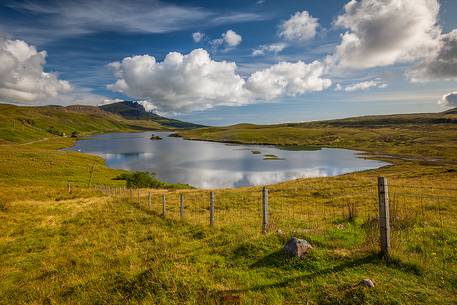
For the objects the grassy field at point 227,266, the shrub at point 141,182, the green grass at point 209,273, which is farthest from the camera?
the shrub at point 141,182

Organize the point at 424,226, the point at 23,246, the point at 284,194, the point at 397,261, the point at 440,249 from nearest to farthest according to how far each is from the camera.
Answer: the point at 397,261, the point at 440,249, the point at 424,226, the point at 23,246, the point at 284,194

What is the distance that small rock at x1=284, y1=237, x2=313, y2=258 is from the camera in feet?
32.4

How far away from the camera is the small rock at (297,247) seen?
9.88 metres

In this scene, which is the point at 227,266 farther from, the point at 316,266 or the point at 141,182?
the point at 141,182

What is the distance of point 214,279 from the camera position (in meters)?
9.30

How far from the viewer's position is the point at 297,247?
9.93 metres

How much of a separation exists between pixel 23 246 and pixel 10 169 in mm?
69886

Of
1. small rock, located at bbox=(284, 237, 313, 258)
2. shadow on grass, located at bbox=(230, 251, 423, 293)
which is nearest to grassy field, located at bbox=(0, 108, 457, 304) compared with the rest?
shadow on grass, located at bbox=(230, 251, 423, 293)

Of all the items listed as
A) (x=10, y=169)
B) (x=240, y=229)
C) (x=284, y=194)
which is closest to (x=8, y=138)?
(x=10, y=169)

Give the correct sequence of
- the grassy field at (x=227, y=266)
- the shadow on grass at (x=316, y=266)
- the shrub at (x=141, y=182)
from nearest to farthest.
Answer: the grassy field at (x=227, y=266) < the shadow on grass at (x=316, y=266) < the shrub at (x=141, y=182)

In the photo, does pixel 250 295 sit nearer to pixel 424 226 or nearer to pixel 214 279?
pixel 214 279

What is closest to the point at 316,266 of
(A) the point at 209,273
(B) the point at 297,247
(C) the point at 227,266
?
(B) the point at 297,247

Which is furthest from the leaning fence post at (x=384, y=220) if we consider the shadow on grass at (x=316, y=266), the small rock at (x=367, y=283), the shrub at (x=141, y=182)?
→ the shrub at (x=141, y=182)

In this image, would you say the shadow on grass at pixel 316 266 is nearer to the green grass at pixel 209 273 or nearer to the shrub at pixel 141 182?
the green grass at pixel 209 273
